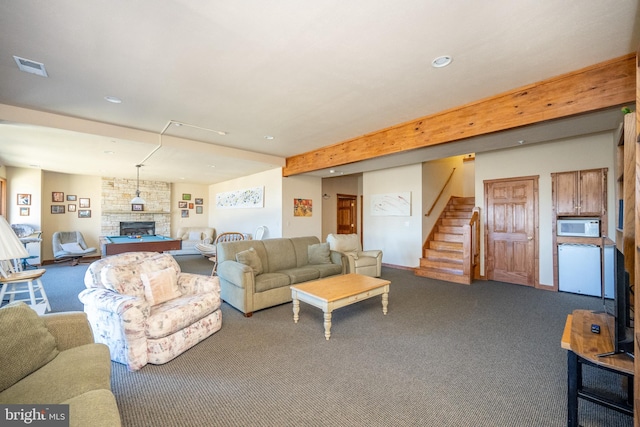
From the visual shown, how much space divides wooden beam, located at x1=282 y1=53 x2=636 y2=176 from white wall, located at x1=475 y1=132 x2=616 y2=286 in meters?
2.45

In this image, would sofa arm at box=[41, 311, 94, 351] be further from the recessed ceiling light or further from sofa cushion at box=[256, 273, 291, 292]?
the recessed ceiling light

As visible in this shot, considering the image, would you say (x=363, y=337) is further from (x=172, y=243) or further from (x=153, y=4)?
(x=172, y=243)

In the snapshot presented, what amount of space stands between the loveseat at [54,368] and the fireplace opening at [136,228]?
8.33m

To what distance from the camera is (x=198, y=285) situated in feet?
10.3

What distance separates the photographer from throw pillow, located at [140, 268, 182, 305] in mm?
2807

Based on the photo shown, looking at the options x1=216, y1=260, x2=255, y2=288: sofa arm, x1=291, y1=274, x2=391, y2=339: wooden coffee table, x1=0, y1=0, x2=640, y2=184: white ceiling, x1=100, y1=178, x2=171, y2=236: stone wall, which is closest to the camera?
x1=0, y1=0, x2=640, y2=184: white ceiling

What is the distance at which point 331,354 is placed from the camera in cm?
259

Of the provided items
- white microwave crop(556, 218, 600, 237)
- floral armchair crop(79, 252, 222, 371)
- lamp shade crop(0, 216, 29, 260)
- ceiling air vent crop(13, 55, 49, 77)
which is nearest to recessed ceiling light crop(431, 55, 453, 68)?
floral armchair crop(79, 252, 222, 371)

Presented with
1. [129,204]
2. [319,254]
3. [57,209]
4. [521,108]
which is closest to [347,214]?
[319,254]

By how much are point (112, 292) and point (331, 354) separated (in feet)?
7.08

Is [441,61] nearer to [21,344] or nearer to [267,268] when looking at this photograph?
[267,268]

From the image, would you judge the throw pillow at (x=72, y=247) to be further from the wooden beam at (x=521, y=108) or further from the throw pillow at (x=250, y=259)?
the wooden beam at (x=521, y=108)

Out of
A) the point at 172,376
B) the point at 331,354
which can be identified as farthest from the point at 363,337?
the point at 172,376

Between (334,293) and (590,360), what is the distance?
82.3 inches
